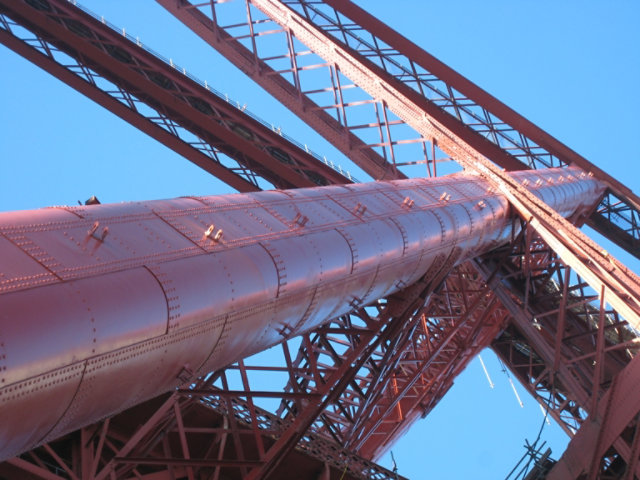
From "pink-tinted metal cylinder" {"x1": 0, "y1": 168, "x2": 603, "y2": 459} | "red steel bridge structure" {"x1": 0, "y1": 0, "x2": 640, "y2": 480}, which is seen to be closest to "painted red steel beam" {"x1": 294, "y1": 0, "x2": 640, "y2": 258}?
"red steel bridge structure" {"x1": 0, "y1": 0, "x2": 640, "y2": 480}

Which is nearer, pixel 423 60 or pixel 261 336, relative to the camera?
pixel 261 336

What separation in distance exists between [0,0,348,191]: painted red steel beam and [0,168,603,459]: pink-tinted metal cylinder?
1579 centimetres

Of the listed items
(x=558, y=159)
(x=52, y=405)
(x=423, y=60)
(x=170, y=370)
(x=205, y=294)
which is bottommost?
(x=52, y=405)

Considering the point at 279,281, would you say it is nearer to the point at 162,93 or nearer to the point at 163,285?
the point at 163,285

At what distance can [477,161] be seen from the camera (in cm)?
2145

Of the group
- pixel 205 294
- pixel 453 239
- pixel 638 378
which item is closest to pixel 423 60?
pixel 453 239

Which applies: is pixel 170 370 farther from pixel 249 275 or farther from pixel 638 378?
pixel 638 378

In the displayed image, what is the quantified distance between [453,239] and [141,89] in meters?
16.6

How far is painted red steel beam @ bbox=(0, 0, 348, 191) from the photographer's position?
28.4 metres

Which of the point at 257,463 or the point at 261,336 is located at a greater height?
the point at 261,336

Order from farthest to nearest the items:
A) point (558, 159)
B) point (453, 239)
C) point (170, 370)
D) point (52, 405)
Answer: point (558, 159)
point (453, 239)
point (170, 370)
point (52, 405)

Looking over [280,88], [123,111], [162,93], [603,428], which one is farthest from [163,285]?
[123,111]

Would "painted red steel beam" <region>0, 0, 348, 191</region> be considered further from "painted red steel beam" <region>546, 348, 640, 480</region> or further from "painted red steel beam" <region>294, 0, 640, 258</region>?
"painted red steel beam" <region>546, 348, 640, 480</region>

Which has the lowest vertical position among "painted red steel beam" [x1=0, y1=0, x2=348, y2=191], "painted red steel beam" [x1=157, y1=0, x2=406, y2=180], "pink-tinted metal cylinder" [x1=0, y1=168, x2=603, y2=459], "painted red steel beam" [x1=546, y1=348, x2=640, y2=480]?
"pink-tinted metal cylinder" [x1=0, y1=168, x2=603, y2=459]
